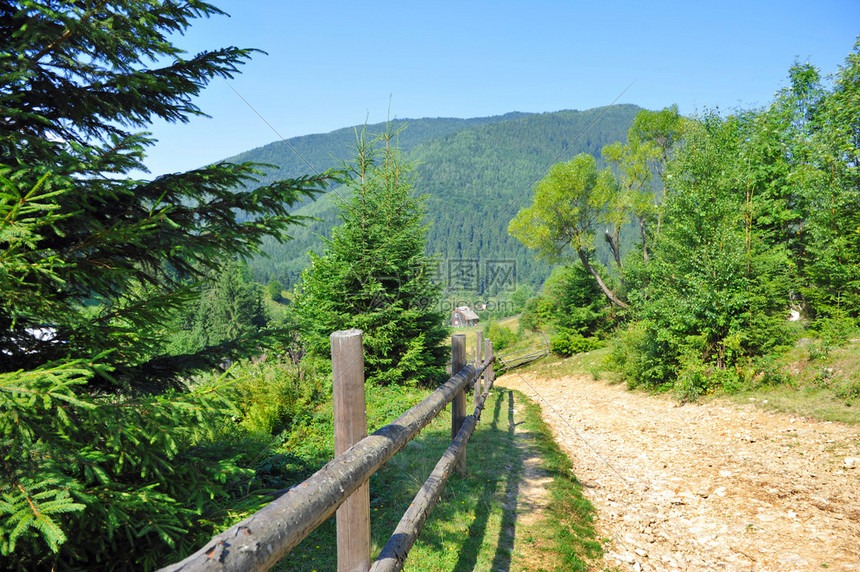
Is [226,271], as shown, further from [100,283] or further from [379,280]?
[100,283]

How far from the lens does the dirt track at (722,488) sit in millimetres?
4270

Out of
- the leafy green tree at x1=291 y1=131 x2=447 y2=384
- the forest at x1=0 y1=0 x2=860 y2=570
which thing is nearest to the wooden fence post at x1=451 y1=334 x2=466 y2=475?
the forest at x1=0 y1=0 x2=860 y2=570

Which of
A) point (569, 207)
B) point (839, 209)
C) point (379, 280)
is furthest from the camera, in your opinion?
point (569, 207)

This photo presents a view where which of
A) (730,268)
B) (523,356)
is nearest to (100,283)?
(730,268)

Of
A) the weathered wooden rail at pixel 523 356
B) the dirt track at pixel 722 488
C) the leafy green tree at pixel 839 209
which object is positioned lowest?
the weathered wooden rail at pixel 523 356

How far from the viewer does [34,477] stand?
2.17 meters

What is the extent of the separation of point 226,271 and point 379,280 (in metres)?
3.62

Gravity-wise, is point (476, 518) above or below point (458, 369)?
below

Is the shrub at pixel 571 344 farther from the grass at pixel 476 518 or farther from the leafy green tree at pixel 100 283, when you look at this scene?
the leafy green tree at pixel 100 283

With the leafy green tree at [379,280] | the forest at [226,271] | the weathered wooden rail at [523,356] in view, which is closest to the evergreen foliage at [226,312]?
the weathered wooden rail at [523,356]

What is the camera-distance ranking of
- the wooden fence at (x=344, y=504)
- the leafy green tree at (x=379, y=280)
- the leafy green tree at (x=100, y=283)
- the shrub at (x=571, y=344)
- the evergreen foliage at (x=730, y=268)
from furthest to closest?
the shrub at (x=571, y=344) < the evergreen foliage at (x=730, y=268) < the leafy green tree at (x=379, y=280) < the leafy green tree at (x=100, y=283) < the wooden fence at (x=344, y=504)

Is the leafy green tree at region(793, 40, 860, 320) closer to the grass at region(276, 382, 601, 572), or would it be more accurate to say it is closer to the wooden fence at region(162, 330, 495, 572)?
the grass at region(276, 382, 601, 572)

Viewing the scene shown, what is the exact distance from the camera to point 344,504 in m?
2.50

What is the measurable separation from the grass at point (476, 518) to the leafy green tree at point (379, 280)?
350 cm
